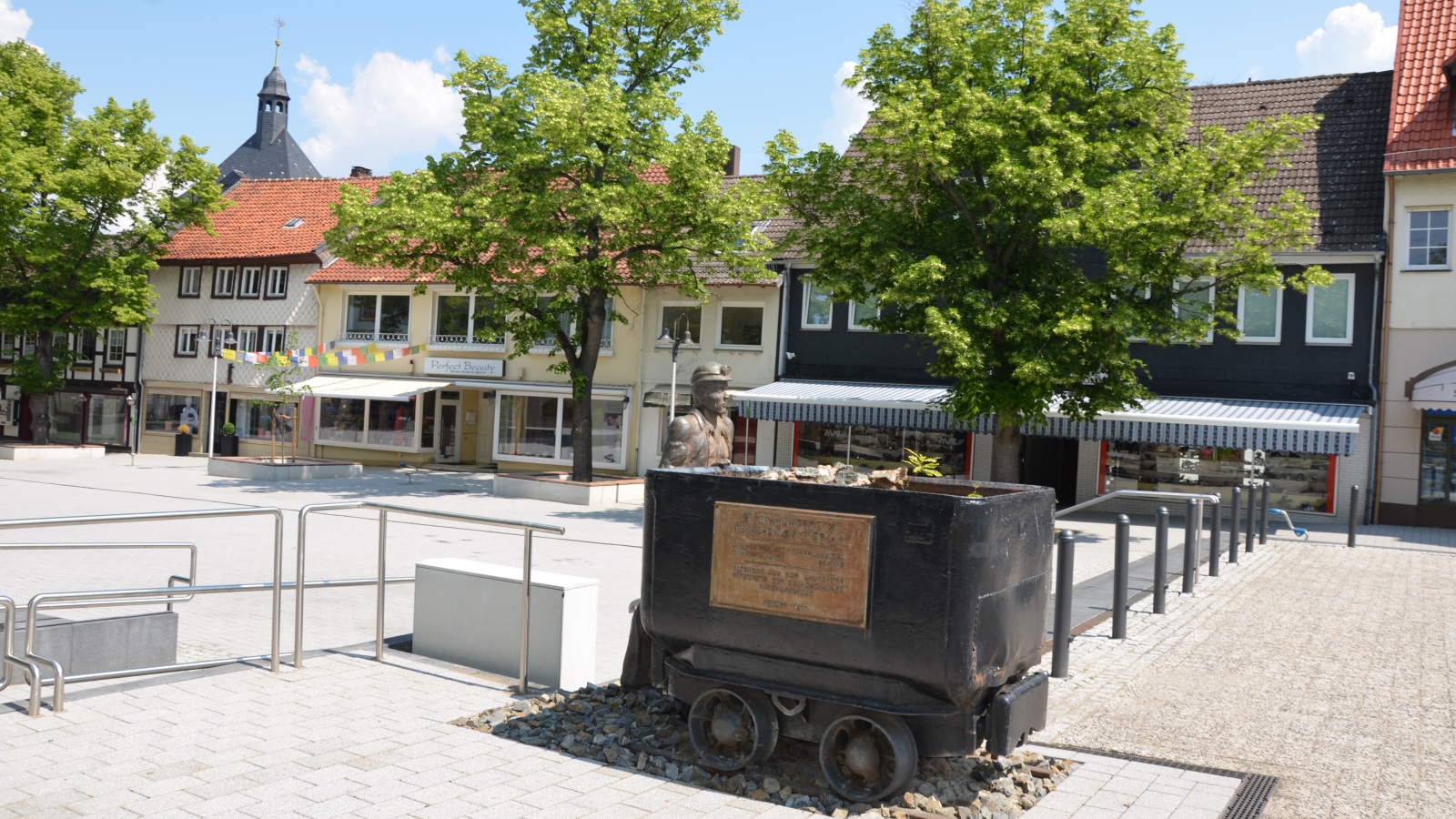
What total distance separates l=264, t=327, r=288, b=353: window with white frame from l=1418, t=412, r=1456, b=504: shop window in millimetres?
32648

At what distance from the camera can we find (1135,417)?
23.5 meters

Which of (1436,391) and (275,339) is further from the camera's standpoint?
(275,339)

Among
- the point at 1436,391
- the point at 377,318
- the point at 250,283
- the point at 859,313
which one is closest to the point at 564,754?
the point at 1436,391

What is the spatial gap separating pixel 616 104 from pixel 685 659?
65.8 feet

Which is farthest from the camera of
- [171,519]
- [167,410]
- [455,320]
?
[167,410]

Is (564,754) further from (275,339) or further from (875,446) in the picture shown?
(275,339)

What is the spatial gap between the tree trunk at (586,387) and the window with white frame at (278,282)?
16.6 metres

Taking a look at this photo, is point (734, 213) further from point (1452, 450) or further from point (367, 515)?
point (1452, 450)

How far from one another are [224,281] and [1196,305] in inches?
1240

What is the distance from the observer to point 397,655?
793 cm

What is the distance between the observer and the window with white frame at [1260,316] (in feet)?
79.8

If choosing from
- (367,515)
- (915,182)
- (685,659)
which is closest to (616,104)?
(915,182)

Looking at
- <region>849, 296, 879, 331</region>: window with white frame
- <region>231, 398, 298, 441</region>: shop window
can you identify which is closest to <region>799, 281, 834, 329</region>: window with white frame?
<region>849, 296, 879, 331</region>: window with white frame

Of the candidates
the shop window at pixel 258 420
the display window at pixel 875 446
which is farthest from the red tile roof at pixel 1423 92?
the shop window at pixel 258 420
